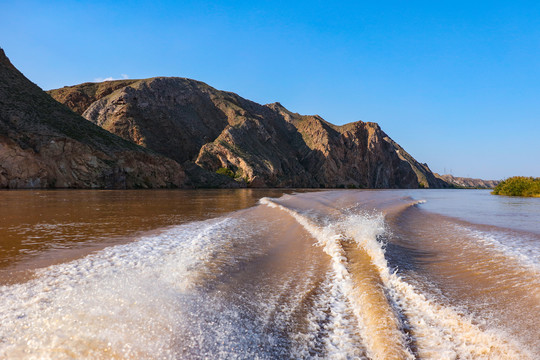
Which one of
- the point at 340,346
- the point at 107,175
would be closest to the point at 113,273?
the point at 340,346

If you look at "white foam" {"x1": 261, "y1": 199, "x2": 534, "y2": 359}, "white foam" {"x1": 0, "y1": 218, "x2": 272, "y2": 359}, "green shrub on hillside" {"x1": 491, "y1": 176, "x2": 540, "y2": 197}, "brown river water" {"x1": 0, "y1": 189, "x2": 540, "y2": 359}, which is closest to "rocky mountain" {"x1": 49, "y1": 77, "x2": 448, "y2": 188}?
"green shrub on hillside" {"x1": 491, "y1": 176, "x2": 540, "y2": 197}

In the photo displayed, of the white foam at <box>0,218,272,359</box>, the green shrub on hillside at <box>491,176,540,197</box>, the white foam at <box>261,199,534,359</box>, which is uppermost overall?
the green shrub on hillside at <box>491,176,540,197</box>

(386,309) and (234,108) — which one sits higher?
(234,108)

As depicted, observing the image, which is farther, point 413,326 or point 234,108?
point 234,108

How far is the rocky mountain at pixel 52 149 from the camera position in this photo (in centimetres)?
4069

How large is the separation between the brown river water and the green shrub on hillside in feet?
110

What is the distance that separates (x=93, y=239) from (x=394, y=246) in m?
7.55

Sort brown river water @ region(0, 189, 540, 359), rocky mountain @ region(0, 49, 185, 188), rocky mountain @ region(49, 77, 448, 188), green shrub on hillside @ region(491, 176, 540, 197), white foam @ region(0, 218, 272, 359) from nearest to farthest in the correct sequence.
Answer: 1. white foam @ region(0, 218, 272, 359)
2. brown river water @ region(0, 189, 540, 359)
3. green shrub on hillside @ region(491, 176, 540, 197)
4. rocky mountain @ region(0, 49, 185, 188)
5. rocky mountain @ region(49, 77, 448, 188)

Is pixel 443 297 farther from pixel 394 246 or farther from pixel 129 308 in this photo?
pixel 129 308

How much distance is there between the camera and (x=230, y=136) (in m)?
100

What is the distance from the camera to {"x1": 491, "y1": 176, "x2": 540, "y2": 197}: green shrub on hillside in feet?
109

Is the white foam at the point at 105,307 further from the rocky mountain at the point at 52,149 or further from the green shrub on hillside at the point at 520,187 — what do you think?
the rocky mountain at the point at 52,149

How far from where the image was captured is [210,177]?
78812 mm

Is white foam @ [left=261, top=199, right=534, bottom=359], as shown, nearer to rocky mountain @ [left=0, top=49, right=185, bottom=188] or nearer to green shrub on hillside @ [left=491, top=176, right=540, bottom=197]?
green shrub on hillside @ [left=491, top=176, right=540, bottom=197]
